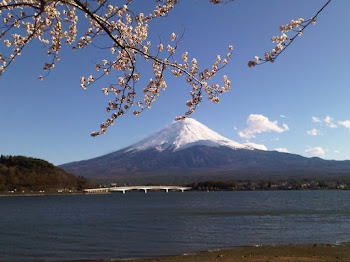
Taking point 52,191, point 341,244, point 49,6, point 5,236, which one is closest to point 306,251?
point 341,244

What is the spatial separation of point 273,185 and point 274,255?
131258 millimetres

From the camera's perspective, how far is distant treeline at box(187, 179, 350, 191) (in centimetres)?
13475

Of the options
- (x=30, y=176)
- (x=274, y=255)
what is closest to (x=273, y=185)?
(x=30, y=176)

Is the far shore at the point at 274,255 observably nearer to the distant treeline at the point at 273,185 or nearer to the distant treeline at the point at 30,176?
the distant treeline at the point at 30,176

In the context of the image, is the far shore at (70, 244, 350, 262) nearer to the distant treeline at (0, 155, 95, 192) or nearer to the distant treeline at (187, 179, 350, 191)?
the distant treeline at (0, 155, 95, 192)

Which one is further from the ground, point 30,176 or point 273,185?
point 30,176

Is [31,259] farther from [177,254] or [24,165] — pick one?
[24,165]

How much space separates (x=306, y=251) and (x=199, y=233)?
9529 mm

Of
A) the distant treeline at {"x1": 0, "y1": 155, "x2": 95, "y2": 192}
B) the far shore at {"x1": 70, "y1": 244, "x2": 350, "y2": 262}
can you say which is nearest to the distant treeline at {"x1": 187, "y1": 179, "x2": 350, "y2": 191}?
the distant treeline at {"x1": 0, "y1": 155, "x2": 95, "y2": 192}

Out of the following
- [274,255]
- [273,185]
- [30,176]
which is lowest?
[273,185]

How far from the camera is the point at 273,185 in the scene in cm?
13962

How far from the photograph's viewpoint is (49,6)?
163 inches

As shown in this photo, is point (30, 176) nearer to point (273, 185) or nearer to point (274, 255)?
point (273, 185)

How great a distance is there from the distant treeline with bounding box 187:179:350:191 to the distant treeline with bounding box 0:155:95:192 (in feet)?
164
